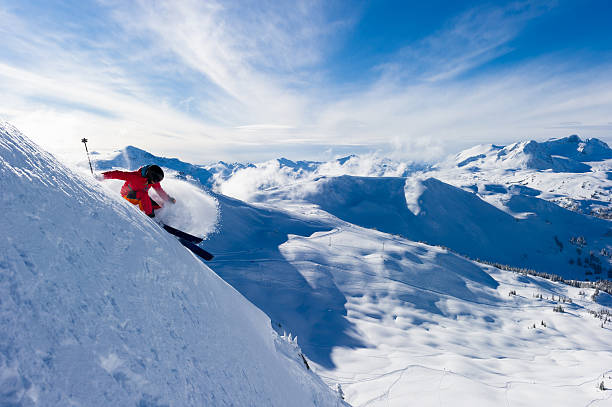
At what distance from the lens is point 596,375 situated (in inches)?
701

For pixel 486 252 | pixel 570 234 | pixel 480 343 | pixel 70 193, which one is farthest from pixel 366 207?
pixel 70 193

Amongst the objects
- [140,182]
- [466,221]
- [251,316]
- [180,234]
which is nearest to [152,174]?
[140,182]

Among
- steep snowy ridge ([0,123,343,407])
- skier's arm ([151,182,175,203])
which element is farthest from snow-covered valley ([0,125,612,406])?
skier's arm ([151,182,175,203])

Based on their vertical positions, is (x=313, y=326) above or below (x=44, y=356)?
below

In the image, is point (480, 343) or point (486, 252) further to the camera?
point (486, 252)

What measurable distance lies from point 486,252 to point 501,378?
158 metres

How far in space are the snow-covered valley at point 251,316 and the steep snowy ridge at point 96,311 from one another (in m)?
0.02

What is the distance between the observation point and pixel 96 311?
3088 millimetres

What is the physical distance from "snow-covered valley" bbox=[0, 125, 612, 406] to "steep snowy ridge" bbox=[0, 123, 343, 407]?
0.06ft

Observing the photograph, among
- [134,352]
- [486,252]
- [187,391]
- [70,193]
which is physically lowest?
[486,252]

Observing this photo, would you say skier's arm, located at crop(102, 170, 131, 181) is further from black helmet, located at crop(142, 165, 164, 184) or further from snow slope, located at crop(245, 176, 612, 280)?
snow slope, located at crop(245, 176, 612, 280)

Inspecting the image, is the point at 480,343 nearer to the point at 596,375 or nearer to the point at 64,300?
the point at 596,375

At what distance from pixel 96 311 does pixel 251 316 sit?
5672 mm

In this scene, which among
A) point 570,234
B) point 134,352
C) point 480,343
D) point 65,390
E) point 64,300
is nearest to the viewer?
point 65,390
